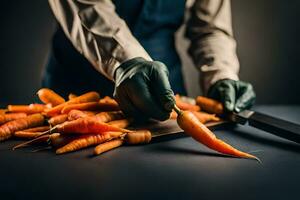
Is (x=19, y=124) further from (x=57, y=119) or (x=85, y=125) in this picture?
(x=85, y=125)

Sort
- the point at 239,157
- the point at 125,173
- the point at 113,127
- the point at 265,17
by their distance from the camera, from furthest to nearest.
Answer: the point at 265,17
the point at 113,127
the point at 239,157
the point at 125,173

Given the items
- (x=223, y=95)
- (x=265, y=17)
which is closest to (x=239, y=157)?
(x=223, y=95)

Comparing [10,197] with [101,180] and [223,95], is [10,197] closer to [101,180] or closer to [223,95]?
[101,180]

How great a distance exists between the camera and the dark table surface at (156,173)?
0.73 meters

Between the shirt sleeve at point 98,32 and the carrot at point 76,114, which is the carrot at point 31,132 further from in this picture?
the shirt sleeve at point 98,32

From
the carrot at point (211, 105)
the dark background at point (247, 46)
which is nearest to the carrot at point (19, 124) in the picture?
the carrot at point (211, 105)

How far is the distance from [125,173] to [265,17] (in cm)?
144

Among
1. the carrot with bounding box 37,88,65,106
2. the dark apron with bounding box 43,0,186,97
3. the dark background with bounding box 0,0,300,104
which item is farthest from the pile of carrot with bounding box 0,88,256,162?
the dark background with bounding box 0,0,300,104

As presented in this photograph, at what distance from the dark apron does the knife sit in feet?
1.39

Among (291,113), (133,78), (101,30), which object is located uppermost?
(101,30)

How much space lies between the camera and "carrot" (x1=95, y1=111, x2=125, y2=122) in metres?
1.12

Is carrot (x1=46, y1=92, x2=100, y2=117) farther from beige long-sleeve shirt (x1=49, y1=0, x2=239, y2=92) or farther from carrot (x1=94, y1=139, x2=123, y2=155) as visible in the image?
carrot (x1=94, y1=139, x2=123, y2=155)

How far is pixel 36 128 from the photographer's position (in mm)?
1126

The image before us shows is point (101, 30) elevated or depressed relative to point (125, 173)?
elevated
